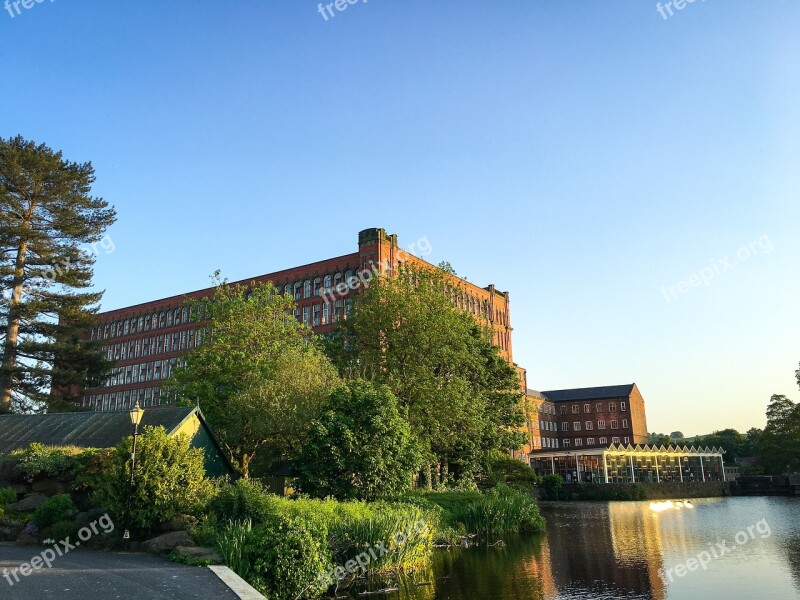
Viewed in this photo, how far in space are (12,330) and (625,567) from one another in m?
40.5

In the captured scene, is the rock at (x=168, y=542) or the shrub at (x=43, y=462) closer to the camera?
the rock at (x=168, y=542)

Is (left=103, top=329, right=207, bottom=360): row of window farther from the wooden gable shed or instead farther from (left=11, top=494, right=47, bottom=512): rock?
(left=11, top=494, right=47, bottom=512): rock

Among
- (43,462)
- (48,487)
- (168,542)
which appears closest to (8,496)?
(48,487)

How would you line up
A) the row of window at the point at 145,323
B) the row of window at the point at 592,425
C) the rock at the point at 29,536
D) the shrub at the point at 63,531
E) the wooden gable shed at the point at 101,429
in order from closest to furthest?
the shrub at the point at 63,531, the rock at the point at 29,536, the wooden gable shed at the point at 101,429, the row of window at the point at 145,323, the row of window at the point at 592,425

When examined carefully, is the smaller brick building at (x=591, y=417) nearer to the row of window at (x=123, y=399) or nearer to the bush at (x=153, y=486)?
the row of window at (x=123, y=399)

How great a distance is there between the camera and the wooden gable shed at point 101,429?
2588 cm

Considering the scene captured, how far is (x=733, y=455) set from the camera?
133875 mm

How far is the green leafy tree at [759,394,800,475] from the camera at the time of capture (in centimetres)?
8797

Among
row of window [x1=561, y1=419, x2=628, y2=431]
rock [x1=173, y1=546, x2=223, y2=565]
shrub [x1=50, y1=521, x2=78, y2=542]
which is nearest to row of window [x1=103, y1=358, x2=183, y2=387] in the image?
shrub [x1=50, y1=521, x2=78, y2=542]

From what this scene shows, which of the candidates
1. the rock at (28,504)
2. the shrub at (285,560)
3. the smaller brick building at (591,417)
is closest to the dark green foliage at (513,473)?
the rock at (28,504)

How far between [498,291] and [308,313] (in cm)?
3020

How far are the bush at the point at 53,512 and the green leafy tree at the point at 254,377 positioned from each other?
1081 cm

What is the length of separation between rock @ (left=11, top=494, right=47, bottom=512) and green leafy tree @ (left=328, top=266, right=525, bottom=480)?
17.9 m

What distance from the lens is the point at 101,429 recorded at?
2659 cm
